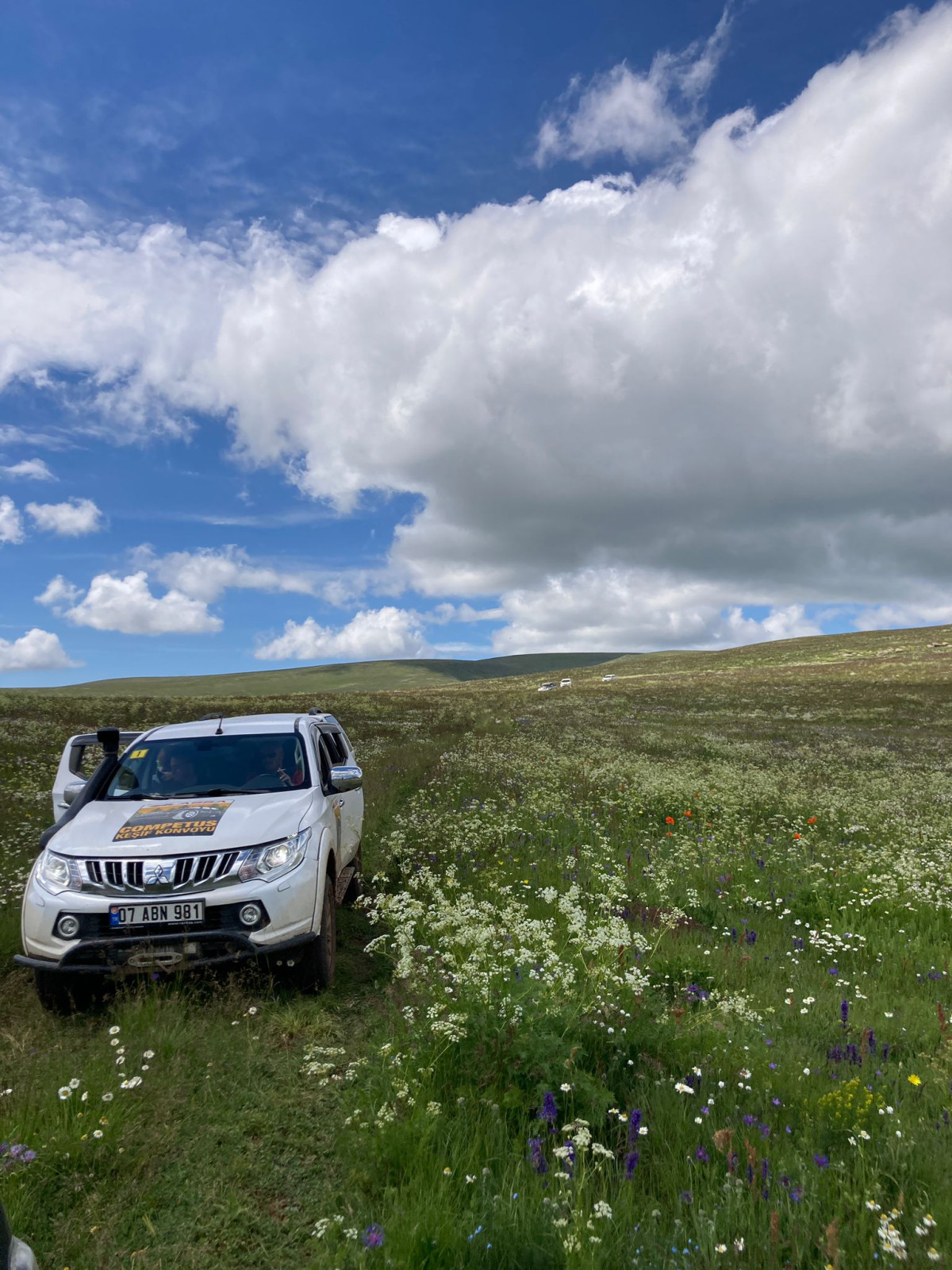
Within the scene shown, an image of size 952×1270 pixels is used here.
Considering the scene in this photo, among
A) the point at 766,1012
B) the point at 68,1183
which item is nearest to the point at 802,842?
the point at 766,1012

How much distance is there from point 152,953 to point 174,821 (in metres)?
1.14

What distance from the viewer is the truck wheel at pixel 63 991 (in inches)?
227

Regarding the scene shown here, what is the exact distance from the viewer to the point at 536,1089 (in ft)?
13.3

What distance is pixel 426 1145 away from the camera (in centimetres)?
369

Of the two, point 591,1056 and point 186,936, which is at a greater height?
point 186,936

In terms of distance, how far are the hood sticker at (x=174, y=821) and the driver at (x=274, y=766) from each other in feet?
3.24

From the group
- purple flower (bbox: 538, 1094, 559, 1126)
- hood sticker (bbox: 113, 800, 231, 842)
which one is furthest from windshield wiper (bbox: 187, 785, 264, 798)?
purple flower (bbox: 538, 1094, 559, 1126)

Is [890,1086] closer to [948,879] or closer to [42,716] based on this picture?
[948,879]

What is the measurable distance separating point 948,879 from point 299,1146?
873cm

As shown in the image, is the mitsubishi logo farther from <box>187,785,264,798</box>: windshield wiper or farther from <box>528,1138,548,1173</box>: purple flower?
<box>528,1138,548,1173</box>: purple flower

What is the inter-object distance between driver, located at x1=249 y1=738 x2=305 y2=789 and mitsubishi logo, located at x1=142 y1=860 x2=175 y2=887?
1769mm

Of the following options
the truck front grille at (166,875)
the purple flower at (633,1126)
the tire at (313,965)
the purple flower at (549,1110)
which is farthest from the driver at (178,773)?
the purple flower at (633,1126)

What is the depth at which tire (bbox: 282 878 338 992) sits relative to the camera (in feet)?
20.1

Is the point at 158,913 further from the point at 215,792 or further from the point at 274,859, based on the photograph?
the point at 215,792
